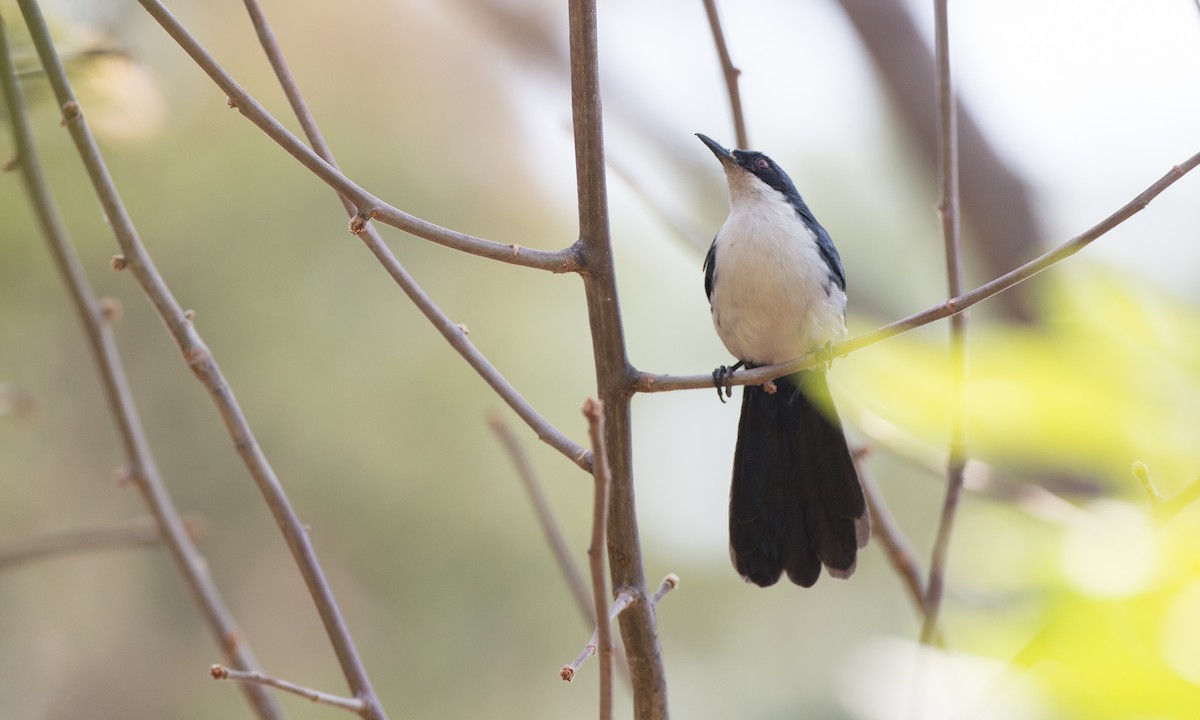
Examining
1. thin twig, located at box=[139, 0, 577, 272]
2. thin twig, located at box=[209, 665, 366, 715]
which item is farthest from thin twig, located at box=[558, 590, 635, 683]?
thin twig, located at box=[139, 0, 577, 272]

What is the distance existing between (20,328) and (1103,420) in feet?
13.3

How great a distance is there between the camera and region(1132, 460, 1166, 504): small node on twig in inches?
42.7

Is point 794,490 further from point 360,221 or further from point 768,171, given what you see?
point 360,221

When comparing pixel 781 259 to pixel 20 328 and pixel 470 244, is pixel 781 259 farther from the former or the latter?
pixel 20 328

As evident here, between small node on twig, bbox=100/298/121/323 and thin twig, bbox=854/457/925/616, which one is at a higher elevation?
small node on twig, bbox=100/298/121/323

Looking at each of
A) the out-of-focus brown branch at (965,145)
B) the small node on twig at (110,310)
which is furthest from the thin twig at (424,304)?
the out-of-focus brown branch at (965,145)

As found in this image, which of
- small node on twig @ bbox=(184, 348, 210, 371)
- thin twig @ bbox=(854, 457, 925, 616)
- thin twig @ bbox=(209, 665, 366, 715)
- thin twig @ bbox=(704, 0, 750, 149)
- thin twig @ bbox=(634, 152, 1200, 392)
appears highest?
thin twig @ bbox=(704, 0, 750, 149)

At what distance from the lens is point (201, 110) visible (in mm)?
4617

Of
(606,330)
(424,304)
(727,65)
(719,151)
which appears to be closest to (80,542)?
(424,304)

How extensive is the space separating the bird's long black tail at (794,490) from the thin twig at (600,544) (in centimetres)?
120

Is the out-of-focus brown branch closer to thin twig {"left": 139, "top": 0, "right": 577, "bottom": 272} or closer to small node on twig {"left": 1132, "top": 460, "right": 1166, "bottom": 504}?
small node on twig {"left": 1132, "top": 460, "right": 1166, "bottom": 504}

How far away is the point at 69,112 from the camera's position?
4.40ft

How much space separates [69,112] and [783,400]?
73.8 inches

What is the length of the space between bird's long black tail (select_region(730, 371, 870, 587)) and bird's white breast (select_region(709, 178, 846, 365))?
0.38ft
